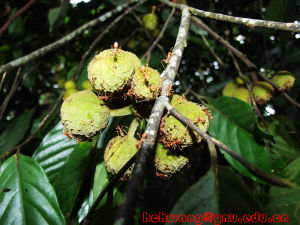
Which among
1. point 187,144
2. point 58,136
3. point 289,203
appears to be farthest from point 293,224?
point 58,136

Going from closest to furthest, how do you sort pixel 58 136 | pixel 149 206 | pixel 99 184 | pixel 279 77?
pixel 99 184 → pixel 58 136 → pixel 279 77 → pixel 149 206

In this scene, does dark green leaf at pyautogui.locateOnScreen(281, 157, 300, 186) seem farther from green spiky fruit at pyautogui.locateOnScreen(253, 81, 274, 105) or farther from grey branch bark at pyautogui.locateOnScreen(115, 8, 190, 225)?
green spiky fruit at pyautogui.locateOnScreen(253, 81, 274, 105)

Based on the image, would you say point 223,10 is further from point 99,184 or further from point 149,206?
point 149,206

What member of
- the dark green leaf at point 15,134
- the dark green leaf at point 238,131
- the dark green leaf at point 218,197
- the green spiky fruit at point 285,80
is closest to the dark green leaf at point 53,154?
the dark green leaf at point 15,134

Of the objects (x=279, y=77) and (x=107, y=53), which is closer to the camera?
(x=107, y=53)

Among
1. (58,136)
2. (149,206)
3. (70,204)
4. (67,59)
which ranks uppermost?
(58,136)

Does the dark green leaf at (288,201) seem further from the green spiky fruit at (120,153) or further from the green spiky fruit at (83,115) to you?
the green spiky fruit at (83,115)

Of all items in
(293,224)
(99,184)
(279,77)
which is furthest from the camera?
(279,77)
